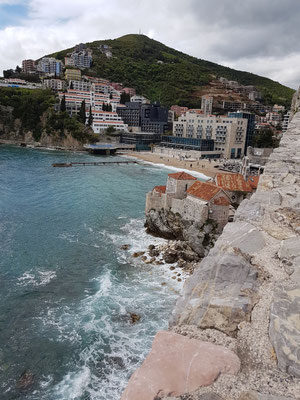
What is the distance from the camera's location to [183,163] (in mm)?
63531

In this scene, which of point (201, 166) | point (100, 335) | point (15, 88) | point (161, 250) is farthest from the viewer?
point (15, 88)

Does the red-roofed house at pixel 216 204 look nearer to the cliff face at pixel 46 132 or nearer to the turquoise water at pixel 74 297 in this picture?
the turquoise water at pixel 74 297

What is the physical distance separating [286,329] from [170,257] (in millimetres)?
16762

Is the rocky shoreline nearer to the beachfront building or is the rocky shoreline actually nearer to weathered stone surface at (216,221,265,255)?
weathered stone surface at (216,221,265,255)

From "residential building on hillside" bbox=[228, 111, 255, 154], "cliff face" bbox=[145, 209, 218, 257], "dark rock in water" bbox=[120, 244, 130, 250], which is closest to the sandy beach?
"residential building on hillside" bbox=[228, 111, 255, 154]

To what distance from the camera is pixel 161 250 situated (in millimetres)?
20391

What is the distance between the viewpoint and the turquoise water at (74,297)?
1075cm

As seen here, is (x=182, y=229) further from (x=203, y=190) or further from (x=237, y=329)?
(x=237, y=329)

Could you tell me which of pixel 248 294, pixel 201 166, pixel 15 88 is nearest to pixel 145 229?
pixel 248 294

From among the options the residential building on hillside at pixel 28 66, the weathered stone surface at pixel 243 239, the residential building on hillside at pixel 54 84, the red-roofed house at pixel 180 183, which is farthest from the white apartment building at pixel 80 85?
the weathered stone surface at pixel 243 239

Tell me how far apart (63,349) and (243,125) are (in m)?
69.3

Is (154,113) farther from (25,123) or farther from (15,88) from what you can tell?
(15,88)

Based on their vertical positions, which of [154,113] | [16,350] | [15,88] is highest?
[15,88]

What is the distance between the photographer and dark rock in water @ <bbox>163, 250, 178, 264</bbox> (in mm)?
18891
